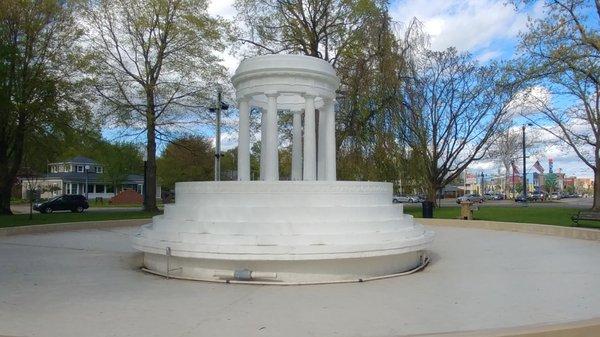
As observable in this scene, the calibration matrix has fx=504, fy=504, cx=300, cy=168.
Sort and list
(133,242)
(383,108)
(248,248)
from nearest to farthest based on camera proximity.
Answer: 1. (248,248)
2. (133,242)
3. (383,108)

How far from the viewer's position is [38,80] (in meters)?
29.8

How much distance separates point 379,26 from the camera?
27641 millimetres

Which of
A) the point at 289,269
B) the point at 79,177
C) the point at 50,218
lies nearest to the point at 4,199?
the point at 50,218

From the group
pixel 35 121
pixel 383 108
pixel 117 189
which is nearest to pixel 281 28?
pixel 383 108

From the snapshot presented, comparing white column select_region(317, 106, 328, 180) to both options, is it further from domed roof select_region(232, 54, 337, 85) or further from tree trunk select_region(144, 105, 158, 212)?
tree trunk select_region(144, 105, 158, 212)

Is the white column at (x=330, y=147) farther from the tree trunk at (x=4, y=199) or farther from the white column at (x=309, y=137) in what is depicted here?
the tree trunk at (x=4, y=199)

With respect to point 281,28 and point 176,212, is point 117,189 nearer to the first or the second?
point 281,28

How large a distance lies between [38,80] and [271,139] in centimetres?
2110

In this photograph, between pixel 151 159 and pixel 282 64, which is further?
pixel 151 159

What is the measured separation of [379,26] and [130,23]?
16.8 metres

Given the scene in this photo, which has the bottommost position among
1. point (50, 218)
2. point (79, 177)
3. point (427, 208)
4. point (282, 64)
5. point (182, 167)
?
point (50, 218)

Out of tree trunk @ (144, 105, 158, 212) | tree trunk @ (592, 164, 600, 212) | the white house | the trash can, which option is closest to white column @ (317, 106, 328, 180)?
the trash can

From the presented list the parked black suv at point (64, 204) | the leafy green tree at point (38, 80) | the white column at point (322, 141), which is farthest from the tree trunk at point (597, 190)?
the parked black suv at point (64, 204)

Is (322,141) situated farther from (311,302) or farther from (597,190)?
(597,190)
